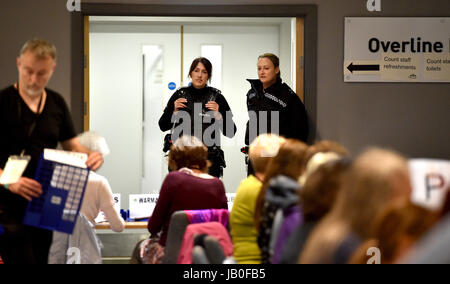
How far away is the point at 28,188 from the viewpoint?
225cm

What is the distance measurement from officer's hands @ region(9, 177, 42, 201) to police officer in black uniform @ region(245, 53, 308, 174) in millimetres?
2644

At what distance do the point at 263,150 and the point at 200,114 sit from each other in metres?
2.13

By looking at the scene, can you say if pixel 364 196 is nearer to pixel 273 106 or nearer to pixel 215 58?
pixel 273 106

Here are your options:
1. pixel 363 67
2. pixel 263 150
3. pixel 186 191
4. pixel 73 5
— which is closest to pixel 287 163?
pixel 263 150

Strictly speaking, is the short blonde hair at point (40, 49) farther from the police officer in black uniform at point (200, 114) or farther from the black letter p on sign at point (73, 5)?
the black letter p on sign at point (73, 5)

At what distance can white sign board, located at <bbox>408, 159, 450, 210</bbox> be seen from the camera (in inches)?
48.8

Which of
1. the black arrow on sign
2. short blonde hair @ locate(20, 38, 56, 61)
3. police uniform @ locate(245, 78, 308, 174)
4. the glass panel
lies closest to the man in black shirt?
short blonde hair @ locate(20, 38, 56, 61)

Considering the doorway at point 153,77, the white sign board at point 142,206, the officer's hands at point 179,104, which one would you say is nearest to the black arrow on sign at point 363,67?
the officer's hands at point 179,104

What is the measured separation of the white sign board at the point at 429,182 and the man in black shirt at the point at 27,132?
1335 mm

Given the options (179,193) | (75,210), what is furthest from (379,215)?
(179,193)

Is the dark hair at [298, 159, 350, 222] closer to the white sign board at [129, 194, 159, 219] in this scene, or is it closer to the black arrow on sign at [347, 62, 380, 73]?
the black arrow on sign at [347, 62, 380, 73]

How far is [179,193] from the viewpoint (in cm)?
321

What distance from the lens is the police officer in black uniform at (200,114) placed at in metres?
4.88

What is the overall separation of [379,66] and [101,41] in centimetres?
330
